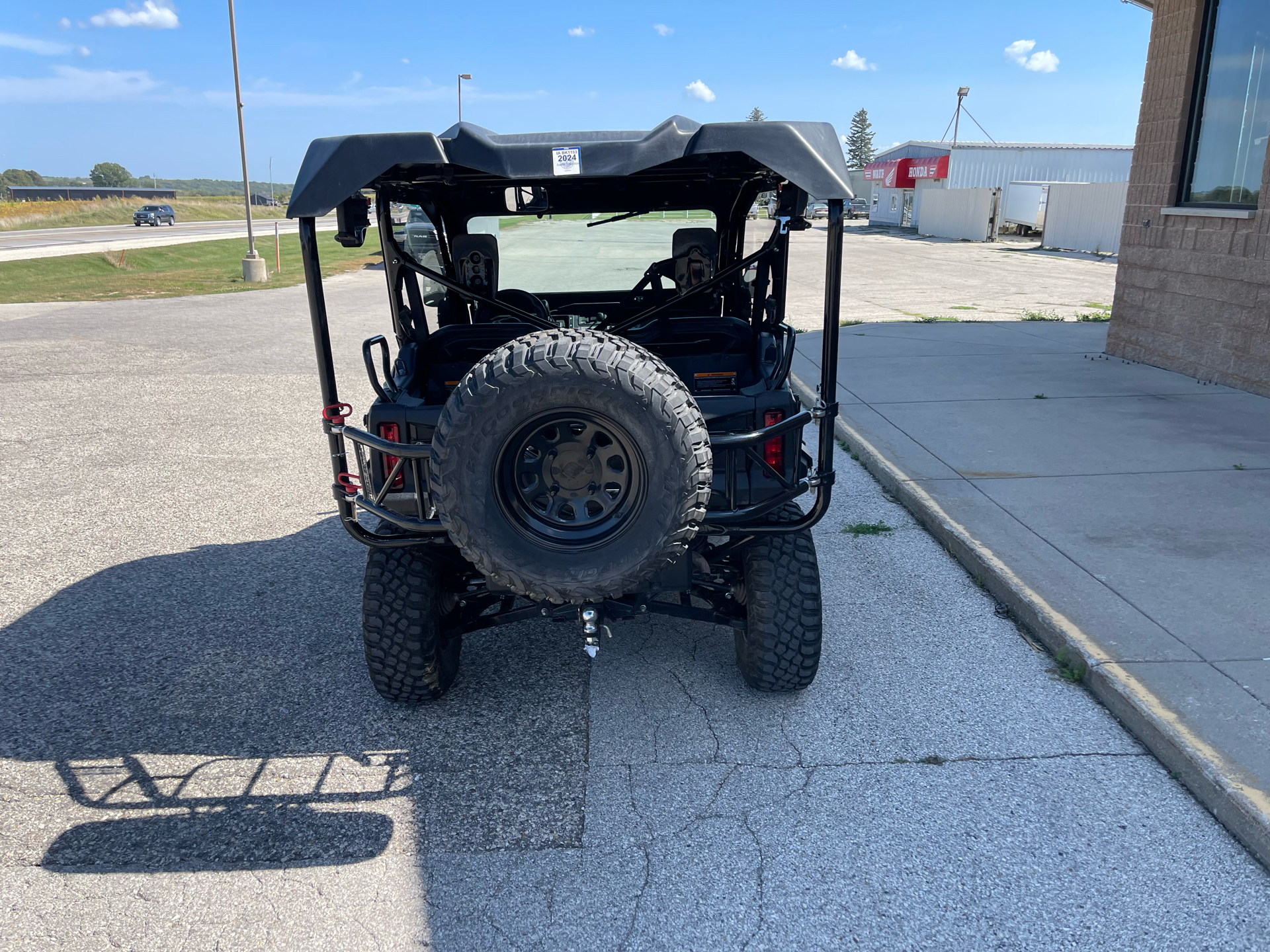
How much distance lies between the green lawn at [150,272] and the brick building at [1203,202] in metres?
11.5

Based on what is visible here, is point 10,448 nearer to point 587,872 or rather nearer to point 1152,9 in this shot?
point 587,872

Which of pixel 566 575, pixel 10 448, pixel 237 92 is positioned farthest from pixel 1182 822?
pixel 237 92

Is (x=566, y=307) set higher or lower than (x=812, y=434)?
higher

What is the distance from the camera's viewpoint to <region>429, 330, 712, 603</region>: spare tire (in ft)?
9.10

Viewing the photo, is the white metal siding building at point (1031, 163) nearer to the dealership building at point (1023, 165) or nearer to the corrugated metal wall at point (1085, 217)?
the dealership building at point (1023, 165)

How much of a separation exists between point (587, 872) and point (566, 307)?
2873 mm

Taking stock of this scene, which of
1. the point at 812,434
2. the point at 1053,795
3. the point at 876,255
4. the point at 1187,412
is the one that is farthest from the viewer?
the point at 876,255

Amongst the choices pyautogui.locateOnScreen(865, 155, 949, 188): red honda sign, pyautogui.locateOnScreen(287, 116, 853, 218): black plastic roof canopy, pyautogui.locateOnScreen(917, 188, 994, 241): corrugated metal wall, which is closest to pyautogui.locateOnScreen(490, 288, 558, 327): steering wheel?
pyautogui.locateOnScreen(287, 116, 853, 218): black plastic roof canopy

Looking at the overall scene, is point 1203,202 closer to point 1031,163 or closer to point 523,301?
point 523,301

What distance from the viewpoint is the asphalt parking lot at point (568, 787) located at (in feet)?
8.58

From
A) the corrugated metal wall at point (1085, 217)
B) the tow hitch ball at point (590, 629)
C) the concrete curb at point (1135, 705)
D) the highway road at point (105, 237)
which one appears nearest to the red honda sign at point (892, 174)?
the corrugated metal wall at point (1085, 217)

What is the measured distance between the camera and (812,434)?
27.5ft

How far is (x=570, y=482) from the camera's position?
9.85 feet

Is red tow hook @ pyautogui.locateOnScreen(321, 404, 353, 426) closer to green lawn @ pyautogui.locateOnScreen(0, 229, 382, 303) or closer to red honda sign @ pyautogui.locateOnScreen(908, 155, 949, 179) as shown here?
green lawn @ pyautogui.locateOnScreen(0, 229, 382, 303)
